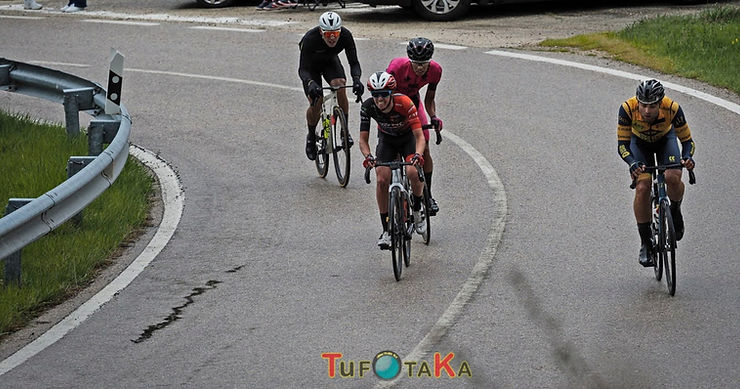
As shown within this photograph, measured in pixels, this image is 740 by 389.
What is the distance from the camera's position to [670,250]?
916 centimetres

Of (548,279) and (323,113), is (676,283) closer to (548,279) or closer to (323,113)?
(548,279)

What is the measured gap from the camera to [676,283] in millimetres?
9477

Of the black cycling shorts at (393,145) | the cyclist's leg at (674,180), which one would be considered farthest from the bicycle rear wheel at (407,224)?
the cyclist's leg at (674,180)

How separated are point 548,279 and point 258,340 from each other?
2495 millimetres

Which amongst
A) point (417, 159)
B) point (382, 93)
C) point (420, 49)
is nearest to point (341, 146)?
point (420, 49)

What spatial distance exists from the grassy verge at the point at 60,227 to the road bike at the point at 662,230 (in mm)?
4422

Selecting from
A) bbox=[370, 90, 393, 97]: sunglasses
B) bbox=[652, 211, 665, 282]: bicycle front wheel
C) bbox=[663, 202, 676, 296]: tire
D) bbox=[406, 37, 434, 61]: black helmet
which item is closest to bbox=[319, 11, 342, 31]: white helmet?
bbox=[406, 37, 434, 61]: black helmet

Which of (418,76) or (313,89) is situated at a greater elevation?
(418,76)

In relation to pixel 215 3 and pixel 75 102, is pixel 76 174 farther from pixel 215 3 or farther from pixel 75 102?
pixel 215 3

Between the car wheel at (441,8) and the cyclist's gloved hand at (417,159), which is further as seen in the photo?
the car wheel at (441,8)

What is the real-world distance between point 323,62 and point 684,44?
7.51 m

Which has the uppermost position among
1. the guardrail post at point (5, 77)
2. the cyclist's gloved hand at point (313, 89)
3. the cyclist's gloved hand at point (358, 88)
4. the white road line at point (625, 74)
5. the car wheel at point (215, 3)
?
the cyclist's gloved hand at point (358, 88)

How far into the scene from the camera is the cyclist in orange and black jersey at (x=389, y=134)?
10.2 m

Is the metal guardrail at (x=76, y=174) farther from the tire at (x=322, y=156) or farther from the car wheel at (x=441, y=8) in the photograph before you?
the car wheel at (x=441, y=8)
